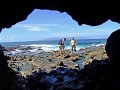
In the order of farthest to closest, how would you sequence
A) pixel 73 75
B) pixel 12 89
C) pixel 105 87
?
pixel 73 75
pixel 12 89
pixel 105 87

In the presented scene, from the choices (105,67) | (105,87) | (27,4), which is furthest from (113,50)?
(27,4)

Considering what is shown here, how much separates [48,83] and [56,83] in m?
0.68

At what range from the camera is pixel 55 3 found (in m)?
13.9

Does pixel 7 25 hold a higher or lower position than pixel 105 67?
higher

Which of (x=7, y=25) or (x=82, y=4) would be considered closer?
(x=82, y=4)

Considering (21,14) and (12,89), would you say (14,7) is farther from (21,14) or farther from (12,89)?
(12,89)

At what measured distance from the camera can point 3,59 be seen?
14.3 m

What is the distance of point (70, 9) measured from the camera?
14.2m

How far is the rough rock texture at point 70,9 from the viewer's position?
43.9 feet

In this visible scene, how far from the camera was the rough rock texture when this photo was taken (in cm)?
1338

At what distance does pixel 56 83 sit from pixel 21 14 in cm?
374

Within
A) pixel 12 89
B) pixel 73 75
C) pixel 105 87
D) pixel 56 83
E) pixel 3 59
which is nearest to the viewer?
pixel 105 87

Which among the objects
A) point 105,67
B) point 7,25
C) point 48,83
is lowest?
point 48,83

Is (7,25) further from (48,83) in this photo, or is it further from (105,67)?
(105,67)
